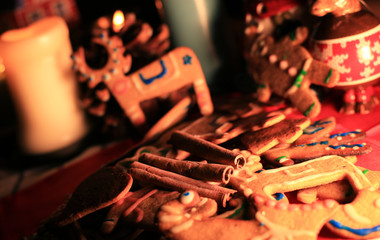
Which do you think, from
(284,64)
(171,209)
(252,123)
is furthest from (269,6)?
(171,209)

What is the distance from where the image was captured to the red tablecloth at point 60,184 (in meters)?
0.74

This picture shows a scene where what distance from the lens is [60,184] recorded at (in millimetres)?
904

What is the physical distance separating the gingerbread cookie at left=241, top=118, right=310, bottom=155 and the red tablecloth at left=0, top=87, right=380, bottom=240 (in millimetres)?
114

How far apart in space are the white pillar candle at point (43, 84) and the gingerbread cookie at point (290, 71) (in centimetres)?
48

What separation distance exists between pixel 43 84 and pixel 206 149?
0.49 m

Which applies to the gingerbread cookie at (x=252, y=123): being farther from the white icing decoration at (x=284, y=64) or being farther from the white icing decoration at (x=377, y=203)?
the white icing decoration at (x=377, y=203)

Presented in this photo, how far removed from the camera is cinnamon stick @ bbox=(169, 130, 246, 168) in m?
0.64

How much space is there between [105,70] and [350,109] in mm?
568

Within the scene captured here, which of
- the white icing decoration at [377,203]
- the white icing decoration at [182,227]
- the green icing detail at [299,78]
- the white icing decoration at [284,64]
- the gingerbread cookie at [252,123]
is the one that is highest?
the white icing decoration at [284,64]

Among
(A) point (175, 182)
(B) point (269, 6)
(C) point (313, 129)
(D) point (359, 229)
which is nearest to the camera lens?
(D) point (359, 229)

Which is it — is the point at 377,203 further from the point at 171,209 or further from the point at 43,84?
the point at 43,84

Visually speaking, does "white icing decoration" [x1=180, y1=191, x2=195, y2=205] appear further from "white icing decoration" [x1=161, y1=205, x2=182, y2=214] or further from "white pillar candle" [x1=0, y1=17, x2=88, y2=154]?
"white pillar candle" [x1=0, y1=17, x2=88, y2=154]

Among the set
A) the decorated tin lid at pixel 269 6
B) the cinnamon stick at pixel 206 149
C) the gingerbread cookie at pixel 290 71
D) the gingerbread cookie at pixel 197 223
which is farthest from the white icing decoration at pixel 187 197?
the decorated tin lid at pixel 269 6

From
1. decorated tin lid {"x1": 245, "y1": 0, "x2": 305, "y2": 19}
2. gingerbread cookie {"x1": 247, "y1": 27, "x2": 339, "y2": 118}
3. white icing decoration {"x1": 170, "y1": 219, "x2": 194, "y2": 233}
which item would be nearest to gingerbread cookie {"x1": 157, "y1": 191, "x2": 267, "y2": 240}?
white icing decoration {"x1": 170, "y1": 219, "x2": 194, "y2": 233}
